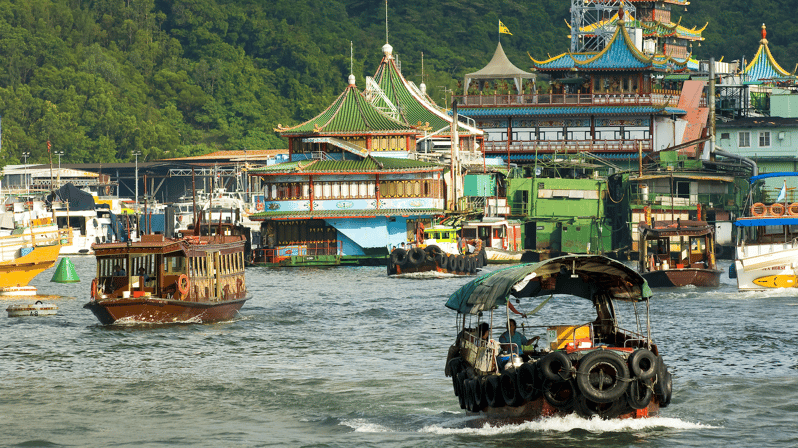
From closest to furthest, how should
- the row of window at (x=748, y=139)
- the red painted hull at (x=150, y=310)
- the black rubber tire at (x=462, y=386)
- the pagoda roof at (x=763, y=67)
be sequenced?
the black rubber tire at (x=462, y=386) → the red painted hull at (x=150, y=310) → the row of window at (x=748, y=139) → the pagoda roof at (x=763, y=67)

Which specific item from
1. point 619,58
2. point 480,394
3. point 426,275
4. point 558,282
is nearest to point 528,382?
point 480,394

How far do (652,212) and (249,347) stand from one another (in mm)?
44388

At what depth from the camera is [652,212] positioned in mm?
74188

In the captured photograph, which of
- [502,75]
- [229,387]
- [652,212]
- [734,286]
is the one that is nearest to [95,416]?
[229,387]

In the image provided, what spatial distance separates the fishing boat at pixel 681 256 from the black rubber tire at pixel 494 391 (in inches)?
1107

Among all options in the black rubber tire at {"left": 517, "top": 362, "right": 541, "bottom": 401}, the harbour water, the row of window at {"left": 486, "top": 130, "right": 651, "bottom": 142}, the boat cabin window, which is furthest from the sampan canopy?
the row of window at {"left": 486, "top": 130, "right": 651, "bottom": 142}

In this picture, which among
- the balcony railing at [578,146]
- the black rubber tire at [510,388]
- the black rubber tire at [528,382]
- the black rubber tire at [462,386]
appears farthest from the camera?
the balcony railing at [578,146]

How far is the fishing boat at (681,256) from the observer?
4934 centimetres

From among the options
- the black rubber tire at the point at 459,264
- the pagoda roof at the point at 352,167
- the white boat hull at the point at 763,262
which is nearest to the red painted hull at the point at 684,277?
the white boat hull at the point at 763,262

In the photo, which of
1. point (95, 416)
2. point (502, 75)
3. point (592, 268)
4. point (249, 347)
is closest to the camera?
point (592, 268)

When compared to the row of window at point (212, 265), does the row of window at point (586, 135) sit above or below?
above

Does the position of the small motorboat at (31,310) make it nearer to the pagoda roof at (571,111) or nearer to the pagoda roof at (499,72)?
the pagoda roof at (571,111)

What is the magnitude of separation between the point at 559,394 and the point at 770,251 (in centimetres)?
2703

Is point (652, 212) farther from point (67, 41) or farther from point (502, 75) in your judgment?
point (67, 41)
